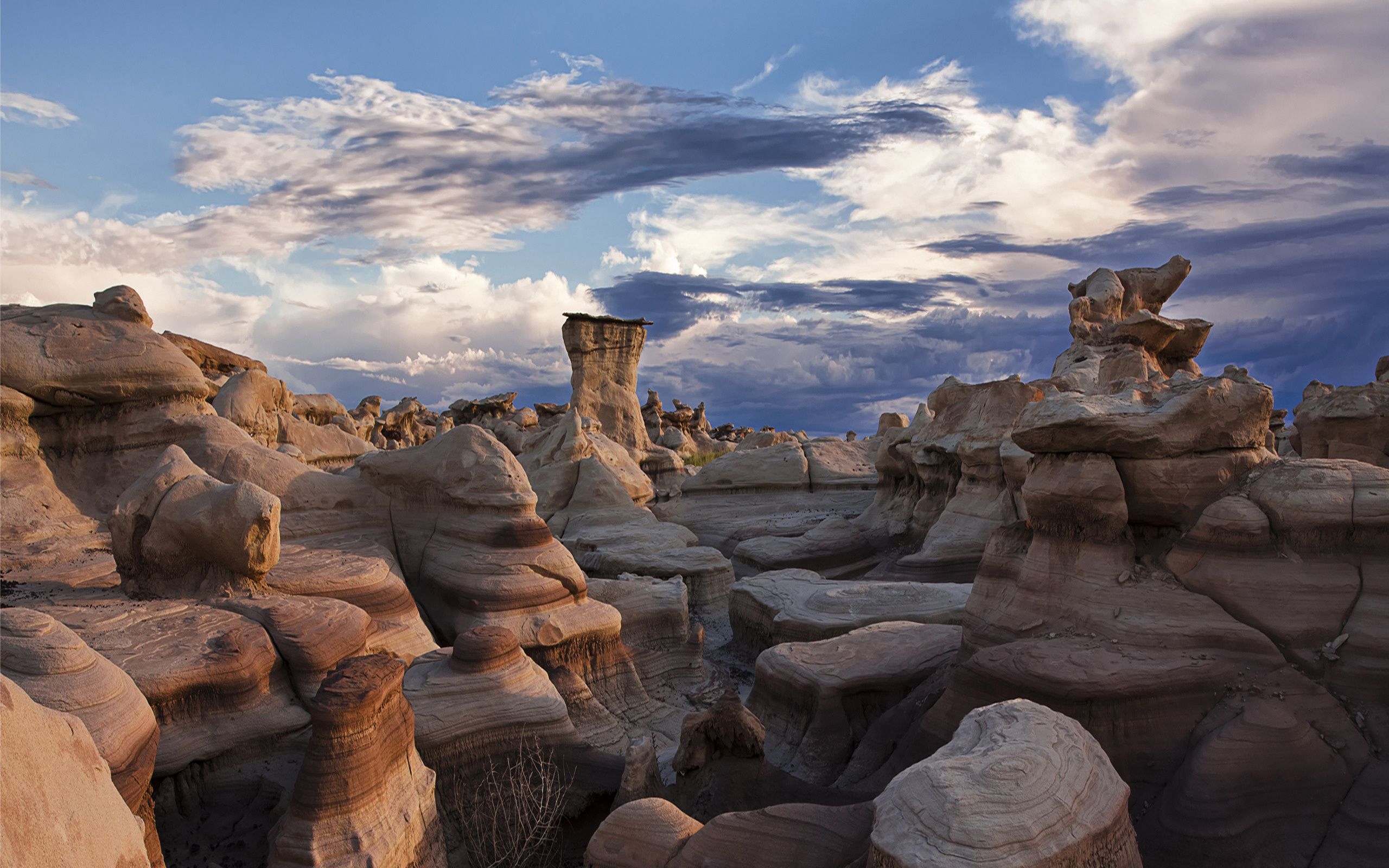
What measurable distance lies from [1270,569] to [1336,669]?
29.4 inches

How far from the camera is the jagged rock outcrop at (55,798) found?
2.64 meters

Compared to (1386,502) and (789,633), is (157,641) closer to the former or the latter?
(789,633)

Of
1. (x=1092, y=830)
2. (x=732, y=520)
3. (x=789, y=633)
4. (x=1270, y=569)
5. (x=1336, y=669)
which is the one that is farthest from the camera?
(x=732, y=520)

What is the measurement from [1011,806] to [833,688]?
163 inches

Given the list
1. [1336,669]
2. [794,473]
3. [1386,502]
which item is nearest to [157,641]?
[1336,669]

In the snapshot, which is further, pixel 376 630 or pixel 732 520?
pixel 732 520

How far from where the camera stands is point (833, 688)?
803 centimetres

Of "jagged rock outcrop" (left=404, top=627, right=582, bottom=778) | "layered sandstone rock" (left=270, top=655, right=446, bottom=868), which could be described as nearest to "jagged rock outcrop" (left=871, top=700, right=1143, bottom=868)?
"layered sandstone rock" (left=270, top=655, right=446, bottom=868)

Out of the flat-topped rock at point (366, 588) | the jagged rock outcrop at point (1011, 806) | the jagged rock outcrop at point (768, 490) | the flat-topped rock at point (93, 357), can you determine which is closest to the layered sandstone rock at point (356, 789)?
the flat-topped rock at point (366, 588)

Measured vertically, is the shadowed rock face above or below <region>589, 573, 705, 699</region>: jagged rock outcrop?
above

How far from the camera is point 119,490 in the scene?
9414 millimetres

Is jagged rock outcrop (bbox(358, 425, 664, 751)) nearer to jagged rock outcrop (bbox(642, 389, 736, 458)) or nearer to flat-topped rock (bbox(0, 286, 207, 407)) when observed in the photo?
flat-topped rock (bbox(0, 286, 207, 407))

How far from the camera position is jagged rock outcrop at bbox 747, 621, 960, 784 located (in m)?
7.88

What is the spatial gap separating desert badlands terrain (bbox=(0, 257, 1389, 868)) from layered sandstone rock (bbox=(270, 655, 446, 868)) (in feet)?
0.08
